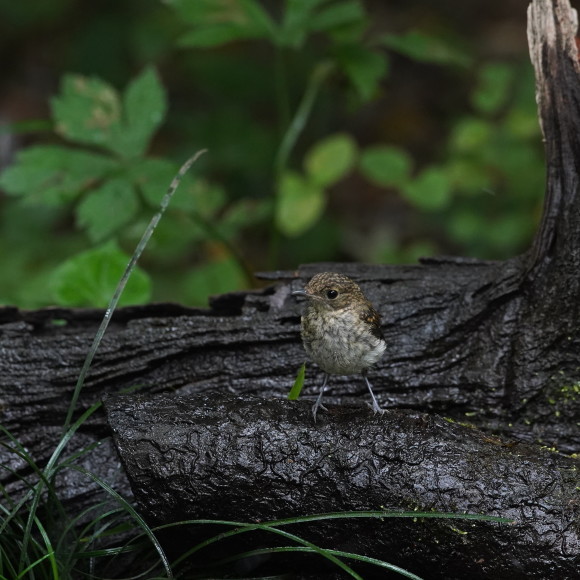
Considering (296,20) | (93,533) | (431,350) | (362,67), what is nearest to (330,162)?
(362,67)

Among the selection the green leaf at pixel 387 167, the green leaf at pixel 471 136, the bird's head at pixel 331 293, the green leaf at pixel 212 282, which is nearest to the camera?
the bird's head at pixel 331 293

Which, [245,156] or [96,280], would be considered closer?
[96,280]

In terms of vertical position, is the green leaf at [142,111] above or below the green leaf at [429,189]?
above

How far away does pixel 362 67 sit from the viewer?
4.77m

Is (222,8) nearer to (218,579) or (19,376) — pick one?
(19,376)

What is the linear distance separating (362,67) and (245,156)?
2.19 metres

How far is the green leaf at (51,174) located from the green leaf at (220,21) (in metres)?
0.91

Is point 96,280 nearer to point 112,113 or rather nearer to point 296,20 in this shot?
point 112,113

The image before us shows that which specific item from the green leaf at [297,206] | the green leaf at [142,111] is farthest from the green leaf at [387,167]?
the green leaf at [142,111]

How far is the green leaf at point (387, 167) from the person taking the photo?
5.49m

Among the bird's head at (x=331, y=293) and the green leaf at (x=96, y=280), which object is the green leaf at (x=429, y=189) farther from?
the bird's head at (x=331, y=293)

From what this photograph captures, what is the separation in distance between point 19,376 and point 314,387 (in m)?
1.22

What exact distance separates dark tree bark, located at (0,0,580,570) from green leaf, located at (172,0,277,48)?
1700 mm

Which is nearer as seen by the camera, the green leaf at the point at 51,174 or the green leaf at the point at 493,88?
the green leaf at the point at 51,174
